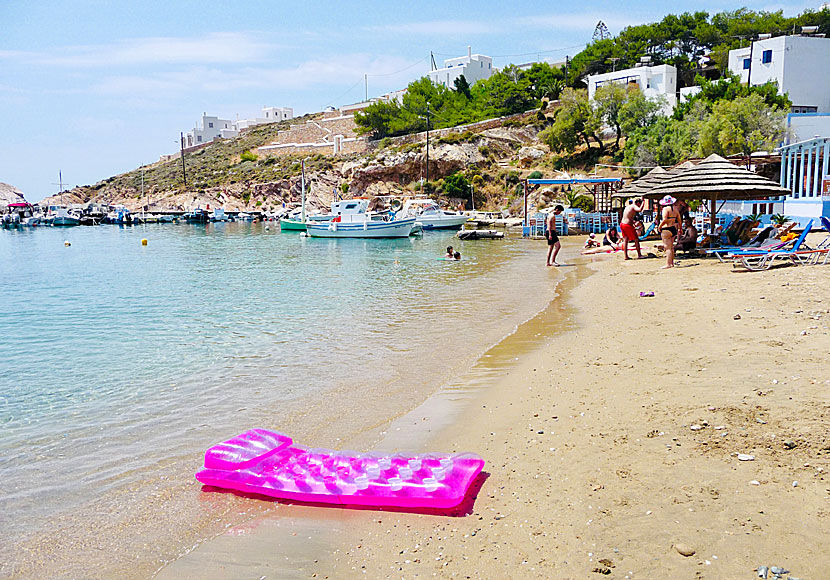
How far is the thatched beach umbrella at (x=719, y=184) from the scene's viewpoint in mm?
14773

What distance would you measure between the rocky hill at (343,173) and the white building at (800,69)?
1912cm

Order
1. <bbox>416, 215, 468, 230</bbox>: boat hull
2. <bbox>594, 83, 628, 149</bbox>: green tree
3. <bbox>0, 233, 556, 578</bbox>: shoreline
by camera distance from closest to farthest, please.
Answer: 1. <bbox>0, 233, 556, 578</bbox>: shoreline
2. <bbox>416, 215, 468, 230</bbox>: boat hull
3. <bbox>594, 83, 628, 149</bbox>: green tree

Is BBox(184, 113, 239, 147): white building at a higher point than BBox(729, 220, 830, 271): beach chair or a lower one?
higher

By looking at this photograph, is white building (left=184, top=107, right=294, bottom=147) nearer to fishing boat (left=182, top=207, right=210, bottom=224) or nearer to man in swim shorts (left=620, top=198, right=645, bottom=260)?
fishing boat (left=182, top=207, right=210, bottom=224)

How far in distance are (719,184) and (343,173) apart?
68.3 m

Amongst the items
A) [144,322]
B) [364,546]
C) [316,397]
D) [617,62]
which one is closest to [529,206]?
[617,62]

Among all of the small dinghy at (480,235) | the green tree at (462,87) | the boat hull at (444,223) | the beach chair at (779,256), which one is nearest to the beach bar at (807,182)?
the beach chair at (779,256)

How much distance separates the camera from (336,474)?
4.69 meters

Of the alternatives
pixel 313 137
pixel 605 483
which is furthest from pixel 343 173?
pixel 605 483

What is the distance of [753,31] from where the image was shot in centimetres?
6112

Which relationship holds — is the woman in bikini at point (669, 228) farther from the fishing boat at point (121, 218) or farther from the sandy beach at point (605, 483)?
the fishing boat at point (121, 218)

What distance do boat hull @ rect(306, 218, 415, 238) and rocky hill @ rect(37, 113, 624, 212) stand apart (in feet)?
54.1

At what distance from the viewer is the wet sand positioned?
133 inches

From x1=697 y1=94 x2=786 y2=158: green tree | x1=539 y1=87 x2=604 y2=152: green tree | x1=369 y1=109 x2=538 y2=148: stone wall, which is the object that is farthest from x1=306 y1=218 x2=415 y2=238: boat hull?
x1=369 y1=109 x2=538 y2=148: stone wall
